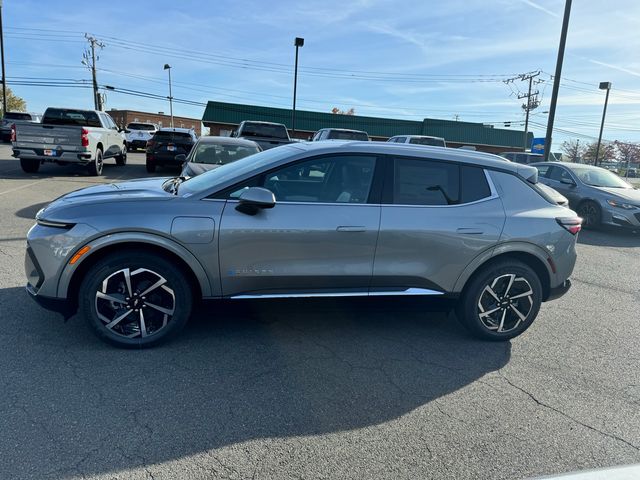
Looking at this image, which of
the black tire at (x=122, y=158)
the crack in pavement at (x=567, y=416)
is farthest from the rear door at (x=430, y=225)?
the black tire at (x=122, y=158)

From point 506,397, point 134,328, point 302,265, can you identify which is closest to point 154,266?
point 134,328

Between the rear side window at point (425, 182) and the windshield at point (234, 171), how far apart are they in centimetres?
91

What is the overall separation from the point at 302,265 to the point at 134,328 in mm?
1410

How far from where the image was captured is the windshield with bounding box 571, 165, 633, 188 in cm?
1081

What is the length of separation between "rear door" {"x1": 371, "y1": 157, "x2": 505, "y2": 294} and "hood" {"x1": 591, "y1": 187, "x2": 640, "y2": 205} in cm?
809

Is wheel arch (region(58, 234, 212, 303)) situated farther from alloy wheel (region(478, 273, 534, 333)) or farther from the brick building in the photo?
the brick building

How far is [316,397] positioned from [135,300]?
157 cm

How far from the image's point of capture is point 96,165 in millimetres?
13555

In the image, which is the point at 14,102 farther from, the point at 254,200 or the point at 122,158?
the point at 254,200

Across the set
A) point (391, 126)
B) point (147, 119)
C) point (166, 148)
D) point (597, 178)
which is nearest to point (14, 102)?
point (147, 119)

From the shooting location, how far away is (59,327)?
3795 millimetres

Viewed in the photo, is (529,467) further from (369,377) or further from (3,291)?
(3,291)

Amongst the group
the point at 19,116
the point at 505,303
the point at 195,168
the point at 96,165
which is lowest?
the point at 505,303

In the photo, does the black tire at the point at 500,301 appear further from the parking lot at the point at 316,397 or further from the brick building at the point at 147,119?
the brick building at the point at 147,119
